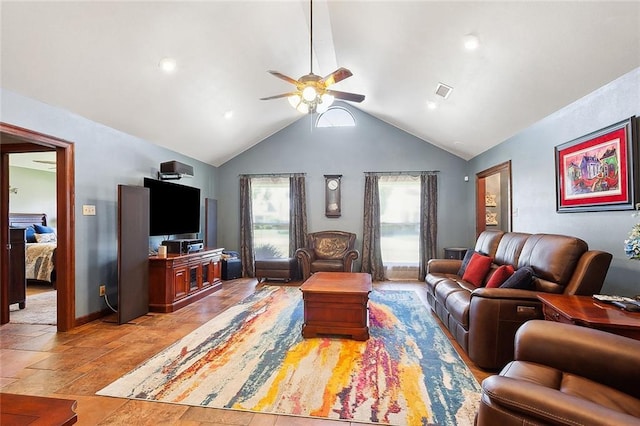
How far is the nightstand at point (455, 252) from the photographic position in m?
5.75

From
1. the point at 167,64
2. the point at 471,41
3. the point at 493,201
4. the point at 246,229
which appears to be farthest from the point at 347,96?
the point at 493,201

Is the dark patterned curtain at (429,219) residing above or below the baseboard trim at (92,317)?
above

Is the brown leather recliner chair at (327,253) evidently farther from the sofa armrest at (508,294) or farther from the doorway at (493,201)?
the sofa armrest at (508,294)

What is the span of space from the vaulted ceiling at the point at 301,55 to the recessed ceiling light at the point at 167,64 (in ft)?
0.16

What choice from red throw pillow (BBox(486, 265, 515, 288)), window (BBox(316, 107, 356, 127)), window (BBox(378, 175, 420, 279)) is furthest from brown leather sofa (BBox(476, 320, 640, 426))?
window (BBox(316, 107, 356, 127))

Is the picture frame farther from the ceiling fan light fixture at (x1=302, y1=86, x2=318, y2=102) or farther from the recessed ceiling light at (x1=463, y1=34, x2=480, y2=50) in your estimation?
the ceiling fan light fixture at (x1=302, y1=86, x2=318, y2=102)

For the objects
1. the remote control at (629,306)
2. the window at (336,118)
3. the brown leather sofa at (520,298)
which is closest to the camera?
the remote control at (629,306)

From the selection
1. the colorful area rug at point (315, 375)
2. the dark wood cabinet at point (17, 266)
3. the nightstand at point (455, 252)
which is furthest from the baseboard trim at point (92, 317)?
the nightstand at point (455, 252)

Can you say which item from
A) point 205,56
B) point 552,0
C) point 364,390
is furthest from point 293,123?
point 364,390

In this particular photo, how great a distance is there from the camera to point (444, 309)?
3.38m

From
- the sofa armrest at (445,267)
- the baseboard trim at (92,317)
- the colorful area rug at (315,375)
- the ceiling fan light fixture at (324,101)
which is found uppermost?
the ceiling fan light fixture at (324,101)

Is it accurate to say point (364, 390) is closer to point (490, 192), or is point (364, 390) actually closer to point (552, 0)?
point (552, 0)

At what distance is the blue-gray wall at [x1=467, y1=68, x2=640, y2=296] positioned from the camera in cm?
249

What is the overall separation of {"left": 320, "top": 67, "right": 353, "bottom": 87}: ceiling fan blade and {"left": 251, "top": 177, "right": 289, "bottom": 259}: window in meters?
3.89
